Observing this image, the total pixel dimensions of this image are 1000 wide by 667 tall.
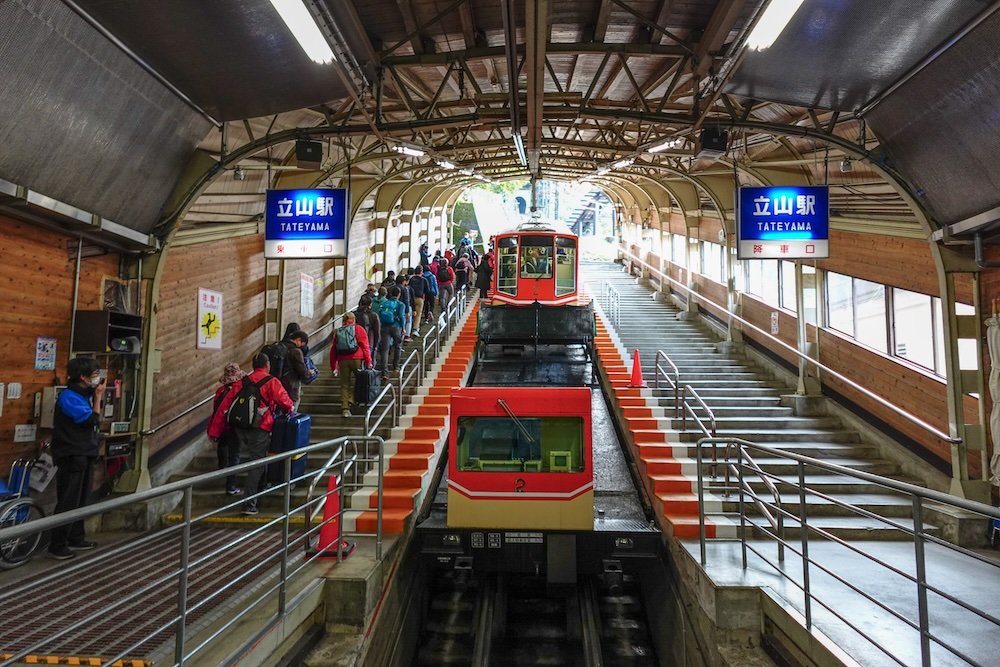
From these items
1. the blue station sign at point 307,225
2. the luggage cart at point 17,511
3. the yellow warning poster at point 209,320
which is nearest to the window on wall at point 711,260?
the blue station sign at point 307,225

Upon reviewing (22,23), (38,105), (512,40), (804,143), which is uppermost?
(804,143)

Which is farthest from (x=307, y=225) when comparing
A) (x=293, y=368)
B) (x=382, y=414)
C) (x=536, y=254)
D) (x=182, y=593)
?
(x=536, y=254)

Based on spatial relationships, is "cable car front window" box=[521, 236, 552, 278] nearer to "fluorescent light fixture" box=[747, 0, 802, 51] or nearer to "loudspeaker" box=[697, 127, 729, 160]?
"loudspeaker" box=[697, 127, 729, 160]

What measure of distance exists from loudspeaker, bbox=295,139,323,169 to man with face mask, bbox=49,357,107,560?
396 centimetres

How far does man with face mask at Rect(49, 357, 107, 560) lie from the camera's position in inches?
207

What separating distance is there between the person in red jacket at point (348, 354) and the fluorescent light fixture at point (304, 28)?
12.7 feet

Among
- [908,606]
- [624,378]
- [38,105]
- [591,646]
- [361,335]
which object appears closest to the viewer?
[908,606]

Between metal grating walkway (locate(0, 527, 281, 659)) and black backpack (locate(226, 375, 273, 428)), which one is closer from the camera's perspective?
metal grating walkway (locate(0, 527, 281, 659))

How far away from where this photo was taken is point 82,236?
6.48 m

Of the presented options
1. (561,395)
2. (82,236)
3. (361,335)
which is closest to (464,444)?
(561,395)

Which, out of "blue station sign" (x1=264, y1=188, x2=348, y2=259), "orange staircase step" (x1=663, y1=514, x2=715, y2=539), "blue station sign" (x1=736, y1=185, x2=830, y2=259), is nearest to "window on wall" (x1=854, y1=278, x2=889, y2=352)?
"blue station sign" (x1=736, y1=185, x2=830, y2=259)

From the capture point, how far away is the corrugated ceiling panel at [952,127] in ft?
17.3

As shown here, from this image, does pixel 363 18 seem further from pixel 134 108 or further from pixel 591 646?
pixel 591 646

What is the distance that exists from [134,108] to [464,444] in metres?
5.11
